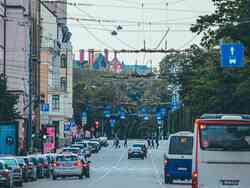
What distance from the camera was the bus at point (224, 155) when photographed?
2761 centimetres

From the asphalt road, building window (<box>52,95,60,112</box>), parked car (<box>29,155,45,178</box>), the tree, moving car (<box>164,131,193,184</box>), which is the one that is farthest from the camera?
building window (<box>52,95,60,112</box>)

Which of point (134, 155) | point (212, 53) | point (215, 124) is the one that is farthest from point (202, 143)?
point (134, 155)

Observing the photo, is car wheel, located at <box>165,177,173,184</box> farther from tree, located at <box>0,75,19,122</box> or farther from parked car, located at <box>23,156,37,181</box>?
tree, located at <box>0,75,19,122</box>

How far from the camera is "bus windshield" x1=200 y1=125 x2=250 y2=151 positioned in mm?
27781

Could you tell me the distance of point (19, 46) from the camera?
91.2 metres

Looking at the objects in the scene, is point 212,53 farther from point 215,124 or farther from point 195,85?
point 215,124

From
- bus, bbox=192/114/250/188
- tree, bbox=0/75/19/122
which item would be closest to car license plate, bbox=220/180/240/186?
bus, bbox=192/114/250/188

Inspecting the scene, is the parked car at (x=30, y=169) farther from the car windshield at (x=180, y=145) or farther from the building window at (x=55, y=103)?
the building window at (x=55, y=103)

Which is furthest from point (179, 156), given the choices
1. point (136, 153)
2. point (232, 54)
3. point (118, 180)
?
point (136, 153)

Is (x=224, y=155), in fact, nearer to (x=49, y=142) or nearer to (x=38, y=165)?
(x=38, y=165)

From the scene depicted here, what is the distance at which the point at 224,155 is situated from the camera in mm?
27719

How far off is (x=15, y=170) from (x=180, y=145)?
8.17m

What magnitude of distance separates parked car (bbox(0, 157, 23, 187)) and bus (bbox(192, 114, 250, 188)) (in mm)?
19019

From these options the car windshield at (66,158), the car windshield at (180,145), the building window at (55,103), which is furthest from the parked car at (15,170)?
the building window at (55,103)
